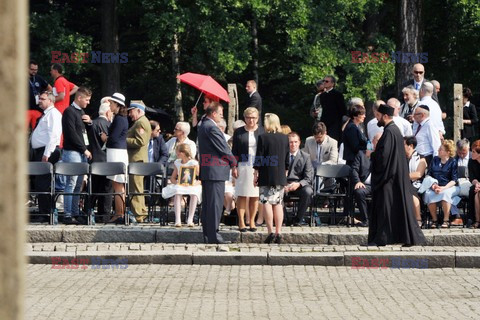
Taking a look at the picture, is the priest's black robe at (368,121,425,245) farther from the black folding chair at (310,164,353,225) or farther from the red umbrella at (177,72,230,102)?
the red umbrella at (177,72,230,102)

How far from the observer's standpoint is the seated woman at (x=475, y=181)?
54.8ft

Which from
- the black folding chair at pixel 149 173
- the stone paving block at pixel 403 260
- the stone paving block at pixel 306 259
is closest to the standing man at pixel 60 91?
the black folding chair at pixel 149 173

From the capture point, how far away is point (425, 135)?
17812 millimetres

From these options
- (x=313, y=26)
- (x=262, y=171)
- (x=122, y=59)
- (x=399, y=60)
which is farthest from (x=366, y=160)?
(x=122, y=59)

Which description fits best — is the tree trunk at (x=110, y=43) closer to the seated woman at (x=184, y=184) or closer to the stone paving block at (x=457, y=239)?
the seated woman at (x=184, y=184)

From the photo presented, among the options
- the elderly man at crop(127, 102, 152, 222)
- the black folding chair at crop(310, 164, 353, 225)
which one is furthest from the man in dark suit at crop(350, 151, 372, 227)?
the elderly man at crop(127, 102, 152, 222)

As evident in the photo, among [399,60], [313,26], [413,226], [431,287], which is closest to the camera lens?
[431,287]

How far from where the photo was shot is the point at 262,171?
15.5 meters

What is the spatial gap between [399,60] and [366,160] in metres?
10.3

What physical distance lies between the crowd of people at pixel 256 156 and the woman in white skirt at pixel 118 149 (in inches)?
0.6

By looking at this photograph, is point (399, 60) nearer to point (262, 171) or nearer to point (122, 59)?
point (122, 59)

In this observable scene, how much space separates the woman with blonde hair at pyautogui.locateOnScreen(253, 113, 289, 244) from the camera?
1539 centimetres

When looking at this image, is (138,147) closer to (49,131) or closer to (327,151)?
(49,131)

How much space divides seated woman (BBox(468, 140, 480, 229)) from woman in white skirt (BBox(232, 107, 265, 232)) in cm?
321
